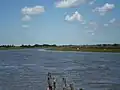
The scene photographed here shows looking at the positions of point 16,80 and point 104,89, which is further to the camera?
point 16,80

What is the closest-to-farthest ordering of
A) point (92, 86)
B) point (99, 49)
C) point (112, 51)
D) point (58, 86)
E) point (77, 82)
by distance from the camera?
point (58, 86) → point (92, 86) → point (77, 82) → point (112, 51) → point (99, 49)

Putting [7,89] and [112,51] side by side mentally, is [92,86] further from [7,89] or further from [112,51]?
[112,51]

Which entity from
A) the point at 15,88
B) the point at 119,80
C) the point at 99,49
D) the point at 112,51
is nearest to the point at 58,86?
the point at 15,88

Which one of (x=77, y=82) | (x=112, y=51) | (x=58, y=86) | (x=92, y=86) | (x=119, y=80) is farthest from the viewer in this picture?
(x=112, y=51)

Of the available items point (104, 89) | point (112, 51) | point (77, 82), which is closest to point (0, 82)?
point (77, 82)

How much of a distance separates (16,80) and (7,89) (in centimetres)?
545

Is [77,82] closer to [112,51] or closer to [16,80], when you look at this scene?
[16,80]

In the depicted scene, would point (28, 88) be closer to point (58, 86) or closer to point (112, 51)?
point (58, 86)

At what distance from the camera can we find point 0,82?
29.0m

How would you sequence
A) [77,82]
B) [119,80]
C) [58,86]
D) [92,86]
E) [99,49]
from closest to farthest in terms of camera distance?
[58,86] → [92,86] → [77,82] → [119,80] → [99,49]

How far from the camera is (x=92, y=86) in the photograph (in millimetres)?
26641

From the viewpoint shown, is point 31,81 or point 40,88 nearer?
point 40,88

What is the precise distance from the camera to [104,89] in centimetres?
2523

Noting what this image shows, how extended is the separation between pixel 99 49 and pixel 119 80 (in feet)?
371
